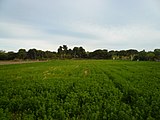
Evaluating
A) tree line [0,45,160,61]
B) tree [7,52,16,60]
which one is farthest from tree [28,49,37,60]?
tree [7,52,16,60]

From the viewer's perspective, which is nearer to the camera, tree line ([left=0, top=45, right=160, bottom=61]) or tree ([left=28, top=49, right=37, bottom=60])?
tree line ([left=0, top=45, right=160, bottom=61])

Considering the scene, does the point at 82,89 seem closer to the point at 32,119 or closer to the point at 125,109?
the point at 125,109

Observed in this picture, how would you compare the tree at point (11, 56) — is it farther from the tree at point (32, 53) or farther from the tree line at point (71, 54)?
the tree at point (32, 53)

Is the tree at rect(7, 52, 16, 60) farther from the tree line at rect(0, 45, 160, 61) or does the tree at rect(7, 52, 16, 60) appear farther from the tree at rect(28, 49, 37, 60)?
A: the tree at rect(28, 49, 37, 60)

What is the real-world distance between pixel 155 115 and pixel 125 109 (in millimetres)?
1430

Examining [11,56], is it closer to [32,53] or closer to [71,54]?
[32,53]

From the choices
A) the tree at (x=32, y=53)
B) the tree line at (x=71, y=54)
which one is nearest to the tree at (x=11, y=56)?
the tree line at (x=71, y=54)

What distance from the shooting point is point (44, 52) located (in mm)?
161625

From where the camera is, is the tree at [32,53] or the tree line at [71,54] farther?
the tree at [32,53]

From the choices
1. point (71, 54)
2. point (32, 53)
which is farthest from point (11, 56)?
point (71, 54)

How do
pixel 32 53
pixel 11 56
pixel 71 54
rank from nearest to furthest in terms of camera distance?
pixel 11 56 < pixel 32 53 < pixel 71 54

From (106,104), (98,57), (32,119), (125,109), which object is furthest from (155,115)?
(98,57)

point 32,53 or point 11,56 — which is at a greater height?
point 32,53

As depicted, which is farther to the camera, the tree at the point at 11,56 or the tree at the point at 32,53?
the tree at the point at 32,53
